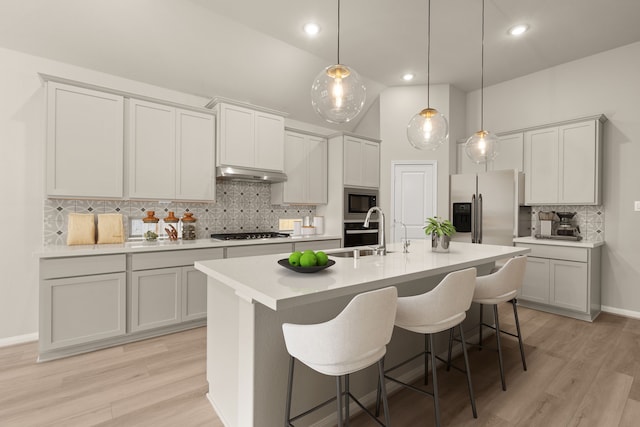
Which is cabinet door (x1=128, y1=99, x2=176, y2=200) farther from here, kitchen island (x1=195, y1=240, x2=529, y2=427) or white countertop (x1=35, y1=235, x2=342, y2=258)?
kitchen island (x1=195, y1=240, x2=529, y2=427)

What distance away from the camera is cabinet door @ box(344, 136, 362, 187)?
15.6ft

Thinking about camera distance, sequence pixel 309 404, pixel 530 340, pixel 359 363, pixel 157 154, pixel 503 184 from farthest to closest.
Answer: pixel 503 184, pixel 157 154, pixel 530 340, pixel 309 404, pixel 359 363

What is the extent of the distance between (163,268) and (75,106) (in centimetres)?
167

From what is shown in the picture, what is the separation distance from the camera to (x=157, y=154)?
334 centimetres

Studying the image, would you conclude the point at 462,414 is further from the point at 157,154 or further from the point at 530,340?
the point at 157,154

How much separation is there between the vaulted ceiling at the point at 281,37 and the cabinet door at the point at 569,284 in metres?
2.68

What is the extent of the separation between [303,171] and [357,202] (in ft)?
3.16

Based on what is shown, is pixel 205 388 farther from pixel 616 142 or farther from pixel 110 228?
pixel 616 142

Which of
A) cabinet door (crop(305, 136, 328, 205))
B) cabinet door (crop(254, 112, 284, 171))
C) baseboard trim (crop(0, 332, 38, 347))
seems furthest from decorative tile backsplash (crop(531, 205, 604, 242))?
baseboard trim (crop(0, 332, 38, 347))

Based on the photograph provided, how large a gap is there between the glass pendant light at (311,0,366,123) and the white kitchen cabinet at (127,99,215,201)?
1.97 m

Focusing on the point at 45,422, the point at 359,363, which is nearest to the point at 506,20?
the point at 359,363

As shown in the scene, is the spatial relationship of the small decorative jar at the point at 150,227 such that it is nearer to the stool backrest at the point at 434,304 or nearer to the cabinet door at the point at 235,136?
the cabinet door at the point at 235,136

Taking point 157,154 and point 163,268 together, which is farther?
point 157,154

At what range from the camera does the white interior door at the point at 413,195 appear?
510 centimetres
